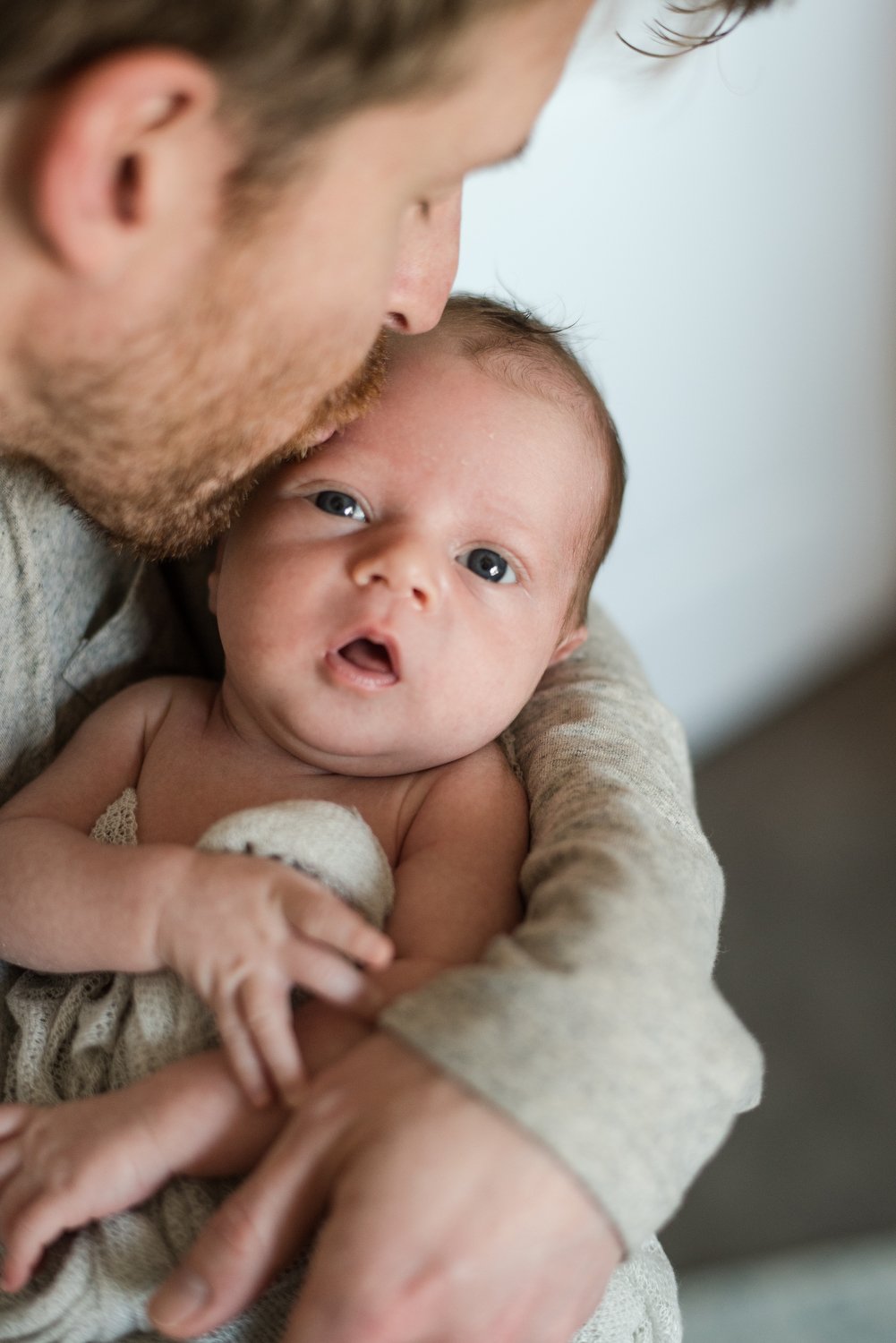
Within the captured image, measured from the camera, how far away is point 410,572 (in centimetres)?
A: 98

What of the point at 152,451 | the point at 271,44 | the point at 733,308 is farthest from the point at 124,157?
the point at 733,308

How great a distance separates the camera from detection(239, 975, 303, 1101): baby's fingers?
0.78 m

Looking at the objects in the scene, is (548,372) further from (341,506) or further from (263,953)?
(263,953)

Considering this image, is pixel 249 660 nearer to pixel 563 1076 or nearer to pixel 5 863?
pixel 5 863

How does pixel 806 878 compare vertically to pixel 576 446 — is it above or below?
below

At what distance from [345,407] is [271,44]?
31cm

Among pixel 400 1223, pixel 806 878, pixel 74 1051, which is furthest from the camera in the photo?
pixel 806 878

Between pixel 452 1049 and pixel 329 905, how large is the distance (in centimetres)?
14

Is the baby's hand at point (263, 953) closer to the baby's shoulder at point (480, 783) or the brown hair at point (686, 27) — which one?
the baby's shoulder at point (480, 783)

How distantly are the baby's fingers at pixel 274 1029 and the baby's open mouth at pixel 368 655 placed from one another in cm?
29

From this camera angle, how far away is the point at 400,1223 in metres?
0.68

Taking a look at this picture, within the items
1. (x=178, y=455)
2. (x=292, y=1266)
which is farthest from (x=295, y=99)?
(x=292, y=1266)

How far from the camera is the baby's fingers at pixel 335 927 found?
0.78 meters

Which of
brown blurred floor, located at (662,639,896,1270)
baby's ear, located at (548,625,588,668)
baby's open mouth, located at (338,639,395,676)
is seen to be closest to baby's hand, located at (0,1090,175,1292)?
baby's open mouth, located at (338,639,395,676)
